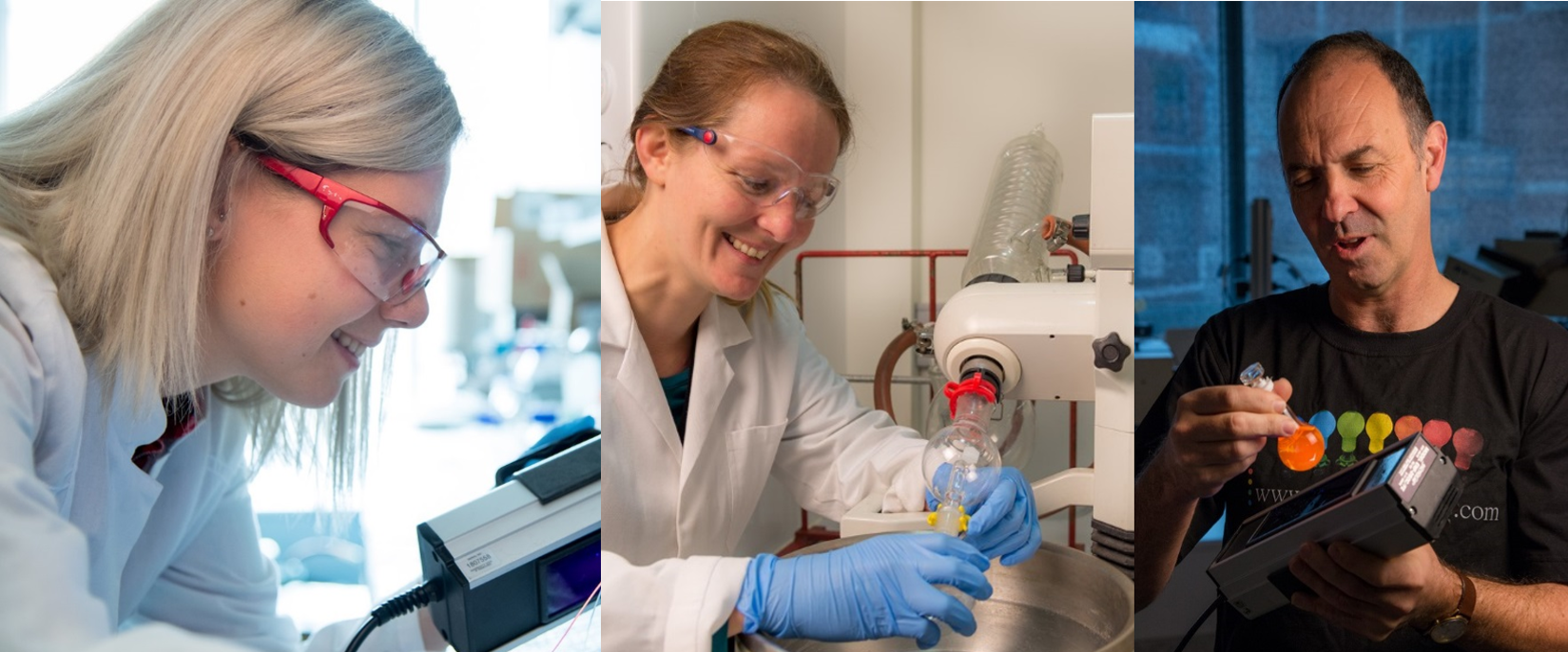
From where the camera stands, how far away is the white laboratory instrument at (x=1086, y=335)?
3.25ft

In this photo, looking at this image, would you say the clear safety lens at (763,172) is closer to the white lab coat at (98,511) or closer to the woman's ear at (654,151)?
the woman's ear at (654,151)

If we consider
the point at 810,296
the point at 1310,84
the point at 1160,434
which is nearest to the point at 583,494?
the point at 810,296

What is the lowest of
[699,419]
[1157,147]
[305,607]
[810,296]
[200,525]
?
[305,607]

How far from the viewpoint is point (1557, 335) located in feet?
3.22

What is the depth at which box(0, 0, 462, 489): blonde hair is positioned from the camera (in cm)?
89

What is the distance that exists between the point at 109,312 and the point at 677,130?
21.1 inches

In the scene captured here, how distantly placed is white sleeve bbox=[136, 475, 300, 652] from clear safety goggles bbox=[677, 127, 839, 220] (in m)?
0.63

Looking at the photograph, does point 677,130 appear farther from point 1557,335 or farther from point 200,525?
point 1557,335

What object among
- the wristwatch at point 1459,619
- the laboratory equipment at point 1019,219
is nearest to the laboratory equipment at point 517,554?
the laboratory equipment at point 1019,219

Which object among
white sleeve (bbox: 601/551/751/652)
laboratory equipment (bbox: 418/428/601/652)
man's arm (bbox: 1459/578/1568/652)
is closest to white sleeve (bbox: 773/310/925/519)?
white sleeve (bbox: 601/551/751/652)

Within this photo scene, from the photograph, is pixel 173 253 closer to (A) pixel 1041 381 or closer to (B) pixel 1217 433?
(A) pixel 1041 381

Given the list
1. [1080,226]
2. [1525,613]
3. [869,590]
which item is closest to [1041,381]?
[1080,226]

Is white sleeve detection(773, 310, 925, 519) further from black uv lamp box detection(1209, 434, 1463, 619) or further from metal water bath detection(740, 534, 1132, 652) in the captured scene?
black uv lamp box detection(1209, 434, 1463, 619)

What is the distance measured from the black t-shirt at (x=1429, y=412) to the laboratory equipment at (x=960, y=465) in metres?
0.16
